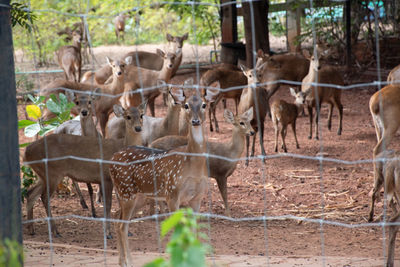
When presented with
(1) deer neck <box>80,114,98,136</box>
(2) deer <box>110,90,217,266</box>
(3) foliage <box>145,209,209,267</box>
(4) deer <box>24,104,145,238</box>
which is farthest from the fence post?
(1) deer neck <box>80,114,98,136</box>

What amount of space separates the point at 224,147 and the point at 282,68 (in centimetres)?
517

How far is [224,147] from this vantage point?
6.78 m

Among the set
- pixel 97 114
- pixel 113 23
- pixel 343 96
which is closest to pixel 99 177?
pixel 97 114

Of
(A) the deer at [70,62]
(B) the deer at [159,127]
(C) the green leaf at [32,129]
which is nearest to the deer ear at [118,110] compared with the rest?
(C) the green leaf at [32,129]

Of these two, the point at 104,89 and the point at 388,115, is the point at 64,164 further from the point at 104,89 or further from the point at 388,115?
the point at 104,89

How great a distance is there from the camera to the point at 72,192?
750 cm

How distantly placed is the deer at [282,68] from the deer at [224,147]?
4265mm

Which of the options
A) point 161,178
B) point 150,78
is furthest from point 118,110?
point 150,78

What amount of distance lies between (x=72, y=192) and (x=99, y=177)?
66.5 inches

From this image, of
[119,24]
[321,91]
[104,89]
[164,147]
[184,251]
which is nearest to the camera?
[184,251]

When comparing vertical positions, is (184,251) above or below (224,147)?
above

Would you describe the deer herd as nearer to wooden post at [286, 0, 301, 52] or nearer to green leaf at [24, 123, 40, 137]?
green leaf at [24, 123, 40, 137]

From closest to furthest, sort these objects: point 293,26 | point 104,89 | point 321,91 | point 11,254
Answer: point 11,254 → point 321,91 → point 104,89 → point 293,26

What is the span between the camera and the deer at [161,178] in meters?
4.94
